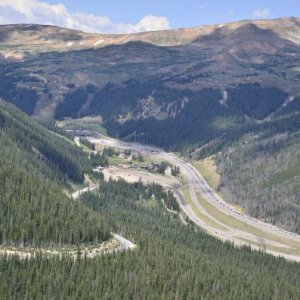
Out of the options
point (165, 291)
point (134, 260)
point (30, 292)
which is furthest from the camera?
point (134, 260)

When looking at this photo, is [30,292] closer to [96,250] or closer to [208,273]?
[96,250]

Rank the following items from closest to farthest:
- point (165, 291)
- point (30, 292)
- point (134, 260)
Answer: point (30, 292), point (165, 291), point (134, 260)

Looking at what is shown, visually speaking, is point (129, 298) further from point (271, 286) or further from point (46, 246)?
point (271, 286)

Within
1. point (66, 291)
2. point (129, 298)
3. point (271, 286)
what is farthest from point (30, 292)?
point (271, 286)

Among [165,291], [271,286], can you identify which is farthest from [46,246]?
[271,286]

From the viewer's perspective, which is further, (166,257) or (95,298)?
(166,257)

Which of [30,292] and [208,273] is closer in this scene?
[30,292]

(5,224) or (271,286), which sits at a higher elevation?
(5,224)

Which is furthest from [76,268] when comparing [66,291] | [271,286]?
[271,286]
